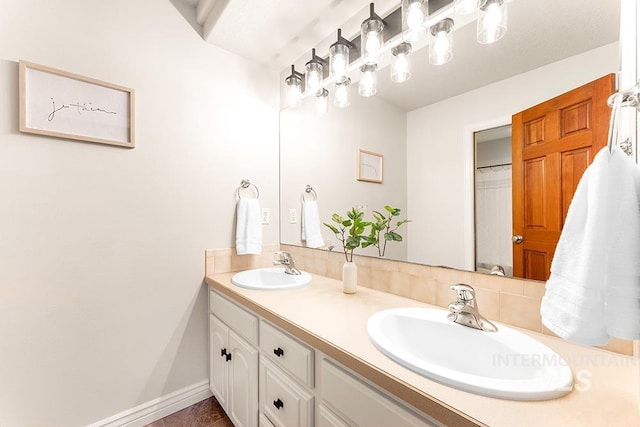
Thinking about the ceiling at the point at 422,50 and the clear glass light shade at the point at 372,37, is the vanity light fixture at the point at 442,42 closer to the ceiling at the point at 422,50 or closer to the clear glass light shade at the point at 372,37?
the ceiling at the point at 422,50

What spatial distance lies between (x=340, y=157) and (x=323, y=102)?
384 millimetres

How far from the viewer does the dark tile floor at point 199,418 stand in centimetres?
144

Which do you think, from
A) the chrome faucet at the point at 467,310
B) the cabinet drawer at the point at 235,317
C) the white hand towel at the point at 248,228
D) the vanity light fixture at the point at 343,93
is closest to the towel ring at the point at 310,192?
the white hand towel at the point at 248,228

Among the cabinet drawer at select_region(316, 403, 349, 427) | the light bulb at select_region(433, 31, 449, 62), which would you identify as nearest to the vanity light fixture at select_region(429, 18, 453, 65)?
the light bulb at select_region(433, 31, 449, 62)

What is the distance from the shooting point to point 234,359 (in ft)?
4.30

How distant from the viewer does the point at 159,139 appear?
1457 mm

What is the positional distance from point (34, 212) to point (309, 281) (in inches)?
49.3

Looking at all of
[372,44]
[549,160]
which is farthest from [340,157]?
[549,160]

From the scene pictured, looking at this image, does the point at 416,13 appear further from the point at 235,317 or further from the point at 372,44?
the point at 235,317

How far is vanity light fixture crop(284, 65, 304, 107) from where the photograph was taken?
1772mm

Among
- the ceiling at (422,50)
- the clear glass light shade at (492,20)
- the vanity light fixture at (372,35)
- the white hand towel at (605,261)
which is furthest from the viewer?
the vanity light fixture at (372,35)

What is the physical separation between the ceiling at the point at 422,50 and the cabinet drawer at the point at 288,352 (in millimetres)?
1096

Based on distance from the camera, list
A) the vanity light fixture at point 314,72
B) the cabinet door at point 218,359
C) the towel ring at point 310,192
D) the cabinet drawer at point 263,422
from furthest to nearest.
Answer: the towel ring at point 310,192 → the vanity light fixture at point 314,72 → the cabinet door at point 218,359 → the cabinet drawer at point 263,422

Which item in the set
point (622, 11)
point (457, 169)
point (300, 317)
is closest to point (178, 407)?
point (300, 317)
